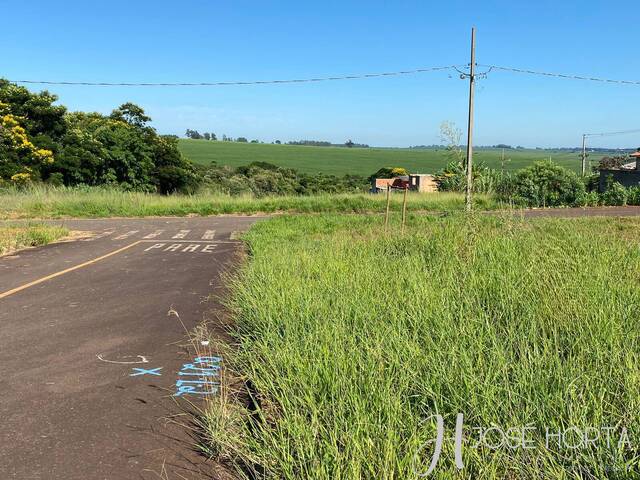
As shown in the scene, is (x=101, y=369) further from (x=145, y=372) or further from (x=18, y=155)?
(x=18, y=155)

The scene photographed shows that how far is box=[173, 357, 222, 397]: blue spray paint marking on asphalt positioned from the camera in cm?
457

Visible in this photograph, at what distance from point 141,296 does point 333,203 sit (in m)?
20.8

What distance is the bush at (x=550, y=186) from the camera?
32.1m

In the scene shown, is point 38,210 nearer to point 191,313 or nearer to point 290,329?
point 191,313

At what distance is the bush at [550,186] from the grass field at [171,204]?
4.20 meters

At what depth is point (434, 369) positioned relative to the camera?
3.58 meters

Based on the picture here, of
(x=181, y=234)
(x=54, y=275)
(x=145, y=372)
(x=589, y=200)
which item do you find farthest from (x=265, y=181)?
(x=145, y=372)

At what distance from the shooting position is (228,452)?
334cm

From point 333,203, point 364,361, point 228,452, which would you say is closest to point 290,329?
point 364,361

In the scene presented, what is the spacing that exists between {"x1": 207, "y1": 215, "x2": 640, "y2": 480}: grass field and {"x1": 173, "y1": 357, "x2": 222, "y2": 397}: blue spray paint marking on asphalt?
221mm

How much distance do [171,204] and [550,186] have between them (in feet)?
75.9

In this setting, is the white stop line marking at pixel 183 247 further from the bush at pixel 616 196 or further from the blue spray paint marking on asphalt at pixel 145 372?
the bush at pixel 616 196

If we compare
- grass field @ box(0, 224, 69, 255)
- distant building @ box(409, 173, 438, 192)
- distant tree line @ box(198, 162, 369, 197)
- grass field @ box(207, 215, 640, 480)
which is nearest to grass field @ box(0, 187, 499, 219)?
grass field @ box(0, 224, 69, 255)

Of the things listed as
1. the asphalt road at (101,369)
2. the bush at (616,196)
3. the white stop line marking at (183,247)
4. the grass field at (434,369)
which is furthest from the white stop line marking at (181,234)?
the bush at (616,196)
